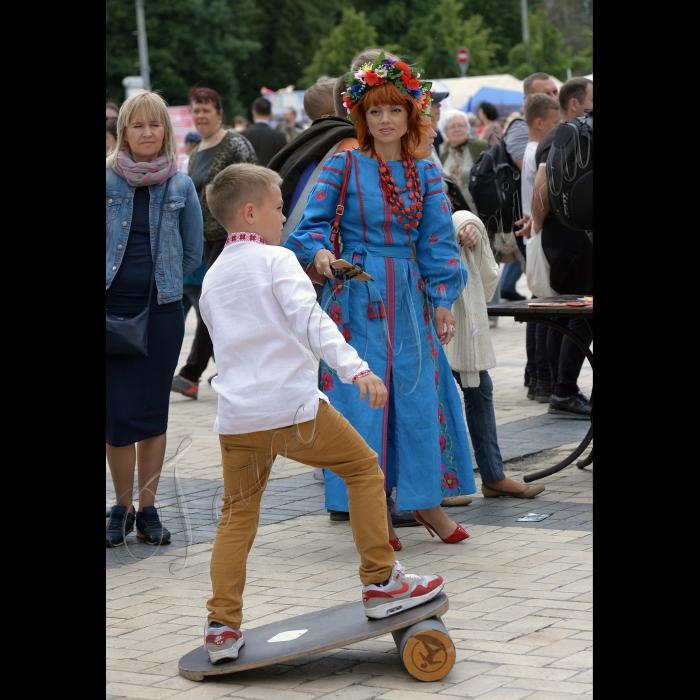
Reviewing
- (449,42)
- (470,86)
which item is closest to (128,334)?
(470,86)

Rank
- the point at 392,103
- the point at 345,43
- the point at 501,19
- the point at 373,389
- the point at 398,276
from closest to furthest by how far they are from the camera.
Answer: the point at 373,389, the point at 392,103, the point at 398,276, the point at 345,43, the point at 501,19

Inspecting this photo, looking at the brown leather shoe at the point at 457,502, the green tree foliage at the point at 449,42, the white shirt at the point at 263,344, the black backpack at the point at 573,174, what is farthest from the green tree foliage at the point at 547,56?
the white shirt at the point at 263,344

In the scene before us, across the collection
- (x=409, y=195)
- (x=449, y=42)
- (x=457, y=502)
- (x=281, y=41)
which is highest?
(x=281, y=41)

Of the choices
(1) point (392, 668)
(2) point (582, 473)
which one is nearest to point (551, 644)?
(1) point (392, 668)

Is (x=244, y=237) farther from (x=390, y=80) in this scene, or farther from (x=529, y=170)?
(x=529, y=170)

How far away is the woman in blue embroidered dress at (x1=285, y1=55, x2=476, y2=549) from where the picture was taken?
16.8 feet

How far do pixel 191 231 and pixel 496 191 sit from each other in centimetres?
403

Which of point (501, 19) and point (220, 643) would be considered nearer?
point (220, 643)

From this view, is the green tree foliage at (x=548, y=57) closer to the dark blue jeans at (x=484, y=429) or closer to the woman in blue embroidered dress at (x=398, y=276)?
the dark blue jeans at (x=484, y=429)

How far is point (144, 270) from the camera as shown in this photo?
5.45 meters

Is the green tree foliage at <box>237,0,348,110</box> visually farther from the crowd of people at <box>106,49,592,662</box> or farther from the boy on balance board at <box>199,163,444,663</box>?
the boy on balance board at <box>199,163,444,663</box>
